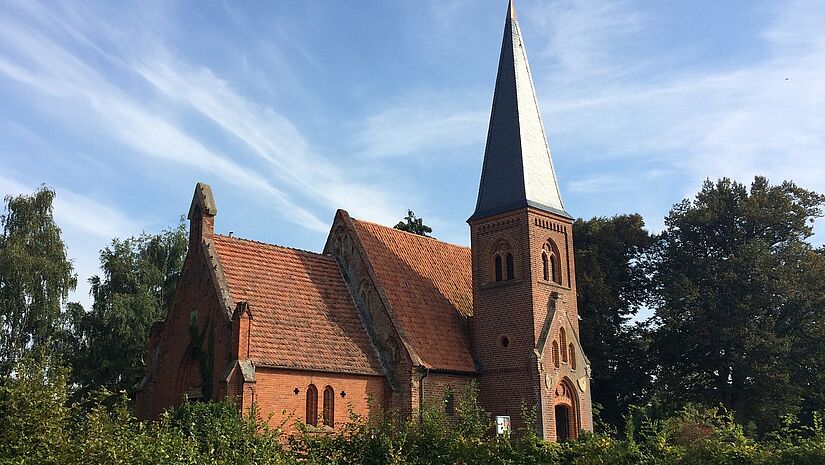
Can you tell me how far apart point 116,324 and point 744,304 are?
32.7 meters

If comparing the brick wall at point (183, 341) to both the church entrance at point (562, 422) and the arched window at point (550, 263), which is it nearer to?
the arched window at point (550, 263)

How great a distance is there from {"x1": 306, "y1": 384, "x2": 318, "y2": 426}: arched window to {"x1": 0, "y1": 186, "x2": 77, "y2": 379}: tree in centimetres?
2000

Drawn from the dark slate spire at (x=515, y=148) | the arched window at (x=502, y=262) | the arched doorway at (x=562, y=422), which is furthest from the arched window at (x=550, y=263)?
the arched doorway at (x=562, y=422)

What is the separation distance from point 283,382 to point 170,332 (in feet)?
19.5

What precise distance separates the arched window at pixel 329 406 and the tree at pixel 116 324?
19558mm

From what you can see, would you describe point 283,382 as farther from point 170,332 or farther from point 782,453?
point 782,453

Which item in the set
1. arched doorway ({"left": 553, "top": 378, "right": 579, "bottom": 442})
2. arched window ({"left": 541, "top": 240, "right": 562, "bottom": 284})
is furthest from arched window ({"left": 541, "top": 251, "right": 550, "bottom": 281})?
arched doorway ({"left": 553, "top": 378, "right": 579, "bottom": 442})

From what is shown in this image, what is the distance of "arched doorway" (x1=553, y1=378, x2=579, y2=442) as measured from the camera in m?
30.1

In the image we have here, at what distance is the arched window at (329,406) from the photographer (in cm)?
2559

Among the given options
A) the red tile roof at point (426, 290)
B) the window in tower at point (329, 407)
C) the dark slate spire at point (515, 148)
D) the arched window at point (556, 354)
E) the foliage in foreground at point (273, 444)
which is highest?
the dark slate spire at point (515, 148)

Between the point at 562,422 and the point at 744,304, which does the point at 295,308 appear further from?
the point at 744,304

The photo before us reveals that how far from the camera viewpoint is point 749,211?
39.9 metres

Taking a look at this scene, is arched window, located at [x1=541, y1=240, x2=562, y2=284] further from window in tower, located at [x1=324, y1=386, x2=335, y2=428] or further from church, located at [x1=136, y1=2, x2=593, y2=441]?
window in tower, located at [x1=324, y1=386, x2=335, y2=428]

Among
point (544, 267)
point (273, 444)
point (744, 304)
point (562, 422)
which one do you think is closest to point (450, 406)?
point (562, 422)
